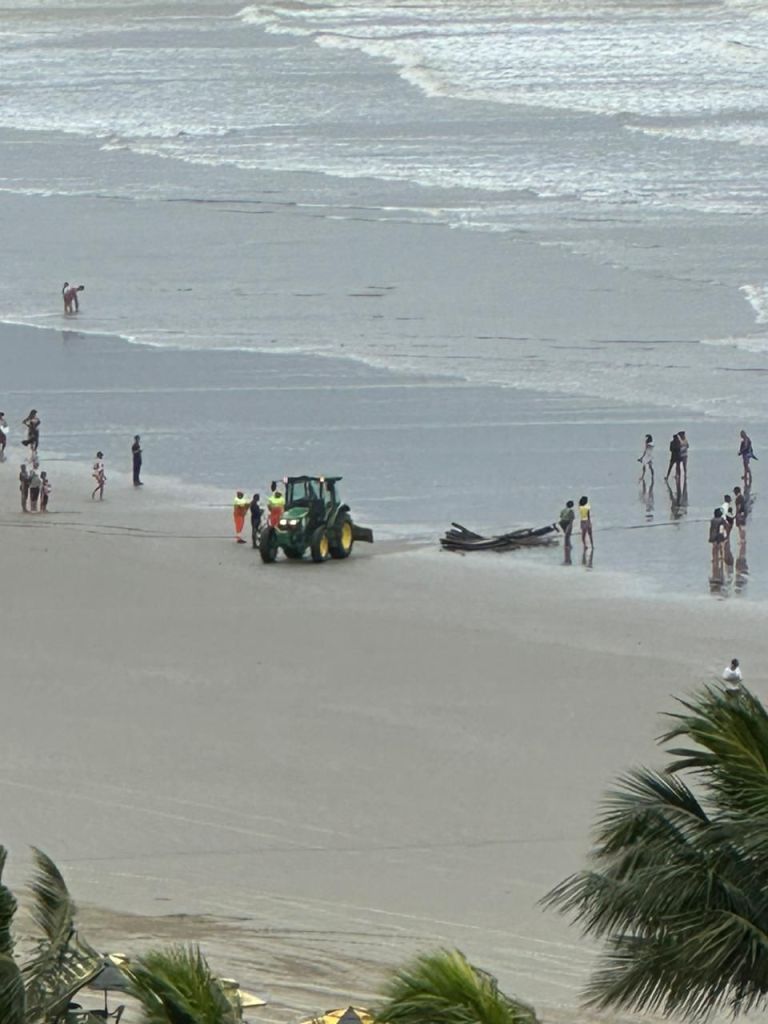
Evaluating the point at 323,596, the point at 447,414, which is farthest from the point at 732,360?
the point at 323,596

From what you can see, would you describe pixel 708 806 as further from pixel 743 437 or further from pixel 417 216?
pixel 417 216

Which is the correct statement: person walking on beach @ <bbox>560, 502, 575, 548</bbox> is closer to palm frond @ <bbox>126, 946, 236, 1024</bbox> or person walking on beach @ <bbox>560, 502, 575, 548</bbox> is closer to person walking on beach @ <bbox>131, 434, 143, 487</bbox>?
person walking on beach @ <bbox>131, 434, 143, 487</bbox>

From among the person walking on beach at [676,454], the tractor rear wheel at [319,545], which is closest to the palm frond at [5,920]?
the tractor rear wheel at [319,545]

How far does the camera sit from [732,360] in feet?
105

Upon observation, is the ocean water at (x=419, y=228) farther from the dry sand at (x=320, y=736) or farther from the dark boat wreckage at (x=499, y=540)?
the dry sand at (x=320, y=736)

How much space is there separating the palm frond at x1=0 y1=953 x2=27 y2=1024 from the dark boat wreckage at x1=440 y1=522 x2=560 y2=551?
1677cm

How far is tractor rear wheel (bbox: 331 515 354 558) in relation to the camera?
75.3 ft

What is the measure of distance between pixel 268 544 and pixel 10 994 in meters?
16.3

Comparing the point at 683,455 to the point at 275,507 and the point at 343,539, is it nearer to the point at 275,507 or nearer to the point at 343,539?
the point at 343,539

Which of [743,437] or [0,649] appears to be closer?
[0,649]

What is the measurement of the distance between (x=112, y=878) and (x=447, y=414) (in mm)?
16123

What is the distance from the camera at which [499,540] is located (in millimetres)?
23219

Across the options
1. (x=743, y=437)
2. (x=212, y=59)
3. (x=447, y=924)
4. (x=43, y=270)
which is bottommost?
(x=447, y=924)

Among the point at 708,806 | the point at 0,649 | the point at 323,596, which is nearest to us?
the point at 708,806
